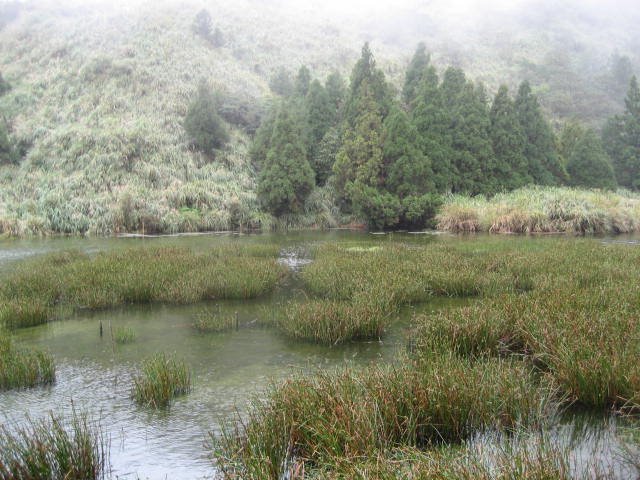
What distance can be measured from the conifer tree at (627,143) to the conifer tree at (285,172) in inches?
905

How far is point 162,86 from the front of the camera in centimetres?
3831

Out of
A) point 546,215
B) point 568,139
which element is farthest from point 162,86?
point 568,139

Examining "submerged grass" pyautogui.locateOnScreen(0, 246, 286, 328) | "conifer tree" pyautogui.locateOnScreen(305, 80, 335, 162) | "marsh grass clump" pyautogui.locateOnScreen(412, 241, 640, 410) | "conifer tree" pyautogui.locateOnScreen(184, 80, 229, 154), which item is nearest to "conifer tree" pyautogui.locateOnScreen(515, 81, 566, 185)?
"conifer tree" pyautogui.locateOnScreen(305, 80, 335, 162)

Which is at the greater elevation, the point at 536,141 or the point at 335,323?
the point at 536,141

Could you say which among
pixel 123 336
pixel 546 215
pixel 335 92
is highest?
pixel 335 92

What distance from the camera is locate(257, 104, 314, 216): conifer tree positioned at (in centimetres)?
2905

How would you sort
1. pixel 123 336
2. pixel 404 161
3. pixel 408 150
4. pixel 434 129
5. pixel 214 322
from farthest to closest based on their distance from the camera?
1. pixel 434 129
2. pixel 408 150
3. pixel 404 161
4. pixel 214 322
5. pixel 123 336

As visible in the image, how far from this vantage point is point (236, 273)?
1165 cm

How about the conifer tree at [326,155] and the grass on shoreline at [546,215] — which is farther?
the conifer tree at [326,155]

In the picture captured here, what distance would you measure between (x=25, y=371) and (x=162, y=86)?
3585 centimetres

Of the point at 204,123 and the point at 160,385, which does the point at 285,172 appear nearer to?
the point at 204,123

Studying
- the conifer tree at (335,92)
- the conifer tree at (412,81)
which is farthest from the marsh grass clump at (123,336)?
the conifer tree at (412,81)

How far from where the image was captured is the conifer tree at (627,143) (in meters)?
36.8

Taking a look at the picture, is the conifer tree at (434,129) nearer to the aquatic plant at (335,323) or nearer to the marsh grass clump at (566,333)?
the marsh grass clump at (566,333)
